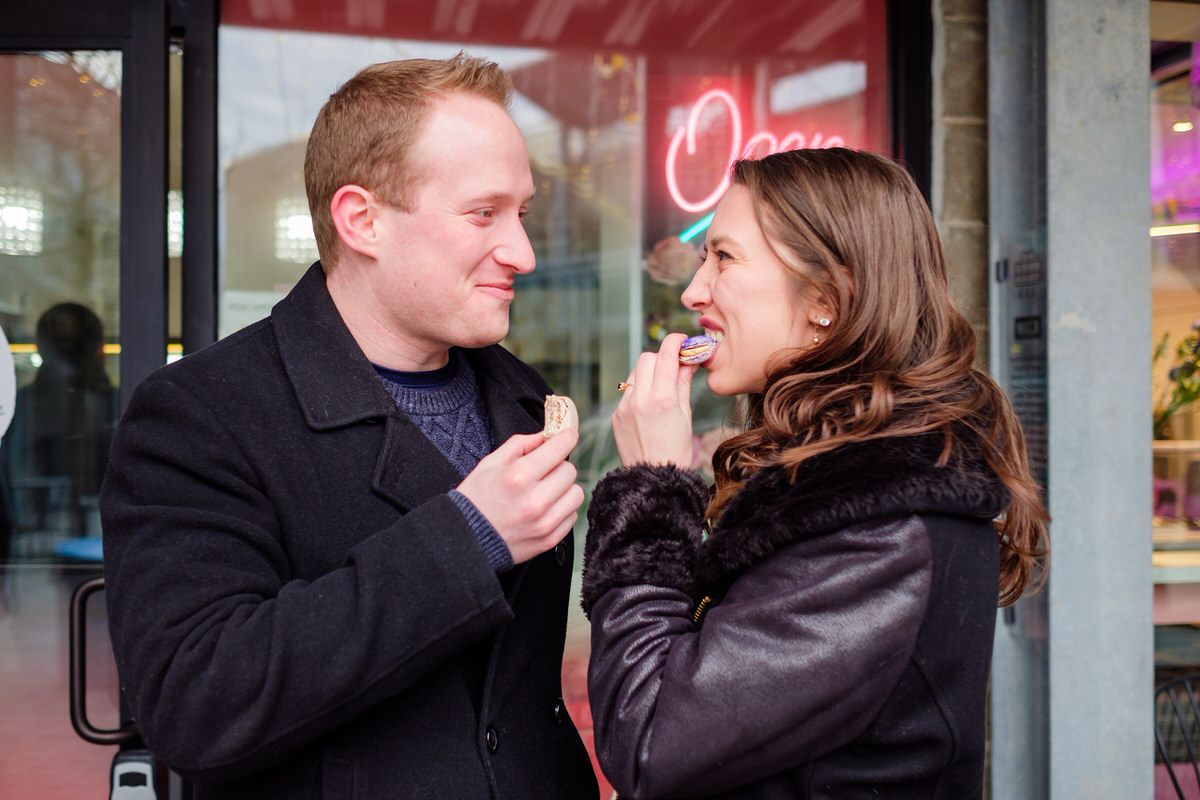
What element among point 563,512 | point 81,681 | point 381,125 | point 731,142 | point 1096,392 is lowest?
point 81,681

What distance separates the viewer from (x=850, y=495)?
4.66ft

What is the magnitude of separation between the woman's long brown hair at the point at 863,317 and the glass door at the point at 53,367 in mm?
2156

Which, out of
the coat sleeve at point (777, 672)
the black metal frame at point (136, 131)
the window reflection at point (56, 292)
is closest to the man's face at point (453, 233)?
the coat sleeve at point (777, 672)

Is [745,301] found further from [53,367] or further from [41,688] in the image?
[41,688]

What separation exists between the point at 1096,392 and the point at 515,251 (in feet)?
7.42

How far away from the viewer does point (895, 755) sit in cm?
148

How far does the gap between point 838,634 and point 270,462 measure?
89 cm

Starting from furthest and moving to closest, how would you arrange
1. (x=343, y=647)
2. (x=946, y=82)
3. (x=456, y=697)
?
(x=946, y=82)
(x=456, y=697)
(x=343, y=647)

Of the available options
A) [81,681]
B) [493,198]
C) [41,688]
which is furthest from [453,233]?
[41,688]

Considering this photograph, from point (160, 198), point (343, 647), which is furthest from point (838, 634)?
point (160, 198)

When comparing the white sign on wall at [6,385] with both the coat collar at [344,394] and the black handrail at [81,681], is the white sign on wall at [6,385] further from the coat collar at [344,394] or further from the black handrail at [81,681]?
the coat collar at [344,394]

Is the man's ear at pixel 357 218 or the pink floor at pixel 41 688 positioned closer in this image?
the man's ear at pixel 357 218

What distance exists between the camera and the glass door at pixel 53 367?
3121 millimetres

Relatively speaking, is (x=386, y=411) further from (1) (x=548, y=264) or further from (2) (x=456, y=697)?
(1) (x=548, y=264)
